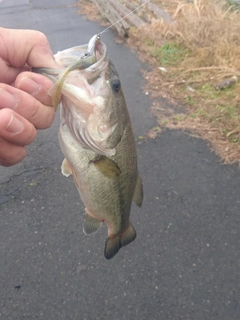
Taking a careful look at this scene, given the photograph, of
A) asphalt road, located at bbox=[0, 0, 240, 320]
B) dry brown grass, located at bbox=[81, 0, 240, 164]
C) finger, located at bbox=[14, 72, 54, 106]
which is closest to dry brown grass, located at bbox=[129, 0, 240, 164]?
dry brown grass, located at bbox=[81, 0, 240, 164]

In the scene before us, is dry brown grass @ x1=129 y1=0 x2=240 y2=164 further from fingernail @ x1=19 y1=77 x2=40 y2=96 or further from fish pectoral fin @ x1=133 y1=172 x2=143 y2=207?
fingernail @ x1=19 y1=77 x2=40 y2=96

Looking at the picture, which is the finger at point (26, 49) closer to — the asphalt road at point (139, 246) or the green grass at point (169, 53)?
the asphalt road at point (139, 246)

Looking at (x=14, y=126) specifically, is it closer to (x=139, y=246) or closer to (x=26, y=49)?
(x=26, y=49)

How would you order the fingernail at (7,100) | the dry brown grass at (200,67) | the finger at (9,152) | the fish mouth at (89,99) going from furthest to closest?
the dry brown grass at (200,67), the finger at (9,152), the fish mouth at (89,99), the fingernail at (7,100)

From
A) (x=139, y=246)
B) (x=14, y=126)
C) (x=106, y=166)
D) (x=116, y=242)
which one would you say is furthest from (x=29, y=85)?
(x=139, y=246)

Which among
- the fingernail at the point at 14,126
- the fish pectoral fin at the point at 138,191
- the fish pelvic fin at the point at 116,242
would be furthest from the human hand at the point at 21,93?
the fish pelvic fin at the point at 116,242

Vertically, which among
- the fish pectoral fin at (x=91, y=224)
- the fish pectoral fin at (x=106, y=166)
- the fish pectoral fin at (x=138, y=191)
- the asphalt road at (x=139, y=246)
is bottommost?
the asphalt road at (x=139, y=246)
